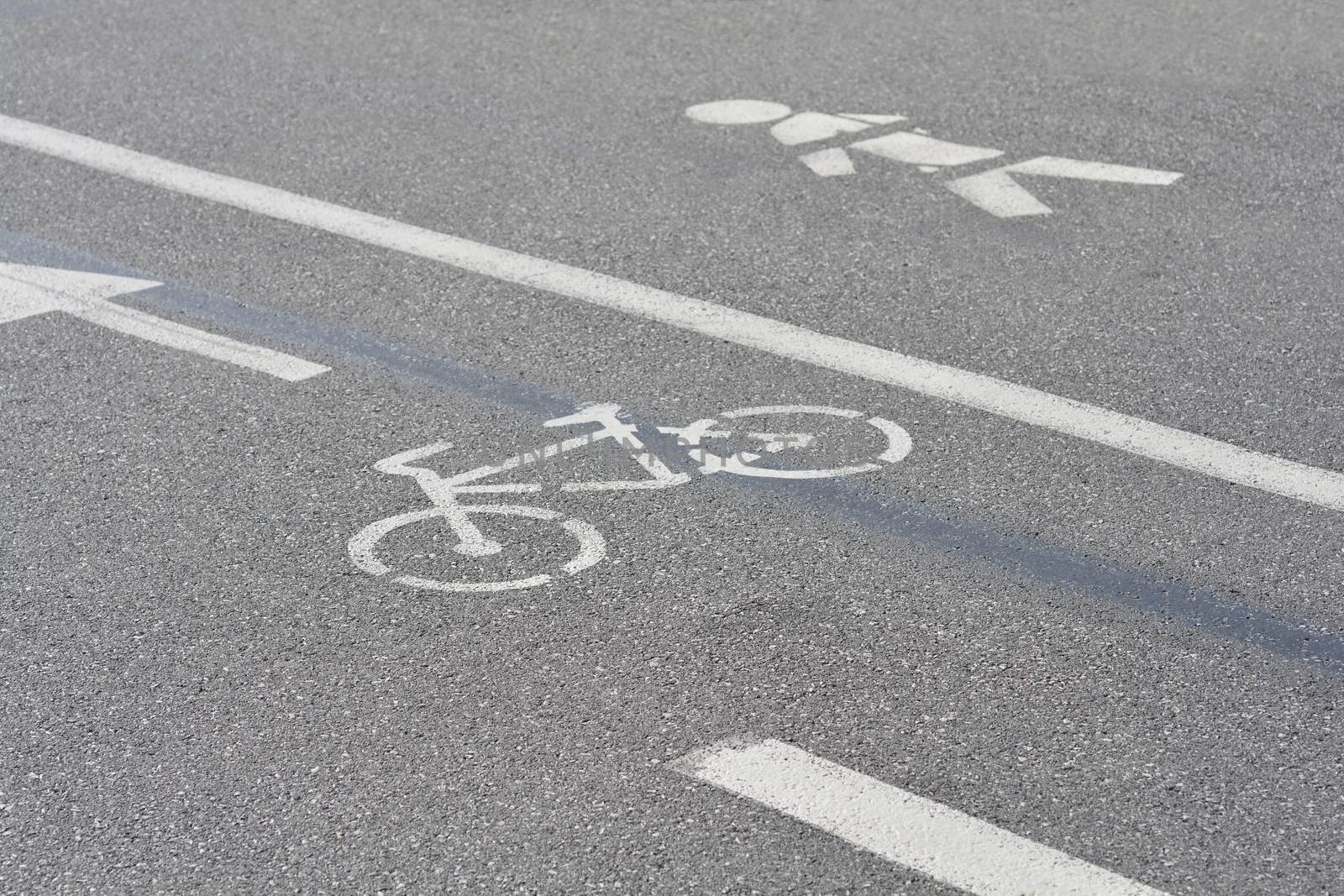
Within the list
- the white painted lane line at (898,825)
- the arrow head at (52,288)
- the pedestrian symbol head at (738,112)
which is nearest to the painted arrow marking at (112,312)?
the arrow head at (52,288)

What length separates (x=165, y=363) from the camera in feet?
19.0

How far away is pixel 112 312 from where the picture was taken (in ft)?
20.3

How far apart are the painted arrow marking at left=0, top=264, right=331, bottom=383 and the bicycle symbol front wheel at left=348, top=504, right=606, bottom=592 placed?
107 cm

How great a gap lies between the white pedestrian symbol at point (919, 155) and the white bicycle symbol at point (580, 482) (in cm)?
203

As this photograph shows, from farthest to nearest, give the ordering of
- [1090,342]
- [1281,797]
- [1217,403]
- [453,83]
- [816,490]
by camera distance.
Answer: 1. [453,83]
2. [1090,342]
3. [1217,403]
4. [816,490]
5. [1281,797]

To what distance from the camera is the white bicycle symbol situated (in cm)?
462

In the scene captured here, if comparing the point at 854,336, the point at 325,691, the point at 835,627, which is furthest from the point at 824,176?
the point at 325,691

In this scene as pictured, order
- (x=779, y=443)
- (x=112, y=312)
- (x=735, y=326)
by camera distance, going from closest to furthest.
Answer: (x=779, y=443)
(x=735, y=326)
(x=112, y=312)

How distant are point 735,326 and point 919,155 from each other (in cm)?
188

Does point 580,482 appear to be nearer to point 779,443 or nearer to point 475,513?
point 475,513

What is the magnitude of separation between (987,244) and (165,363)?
9.37 ft

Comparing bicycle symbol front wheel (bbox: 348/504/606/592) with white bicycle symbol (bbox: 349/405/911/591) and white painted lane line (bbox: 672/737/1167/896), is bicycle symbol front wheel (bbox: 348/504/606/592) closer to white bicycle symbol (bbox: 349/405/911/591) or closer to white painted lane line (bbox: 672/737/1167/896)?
white bicycle symbol (bbox: 349/405/911/591)

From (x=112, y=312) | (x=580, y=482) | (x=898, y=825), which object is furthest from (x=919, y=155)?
(x=898, y=825)

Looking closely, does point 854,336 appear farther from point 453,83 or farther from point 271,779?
point 453,83
